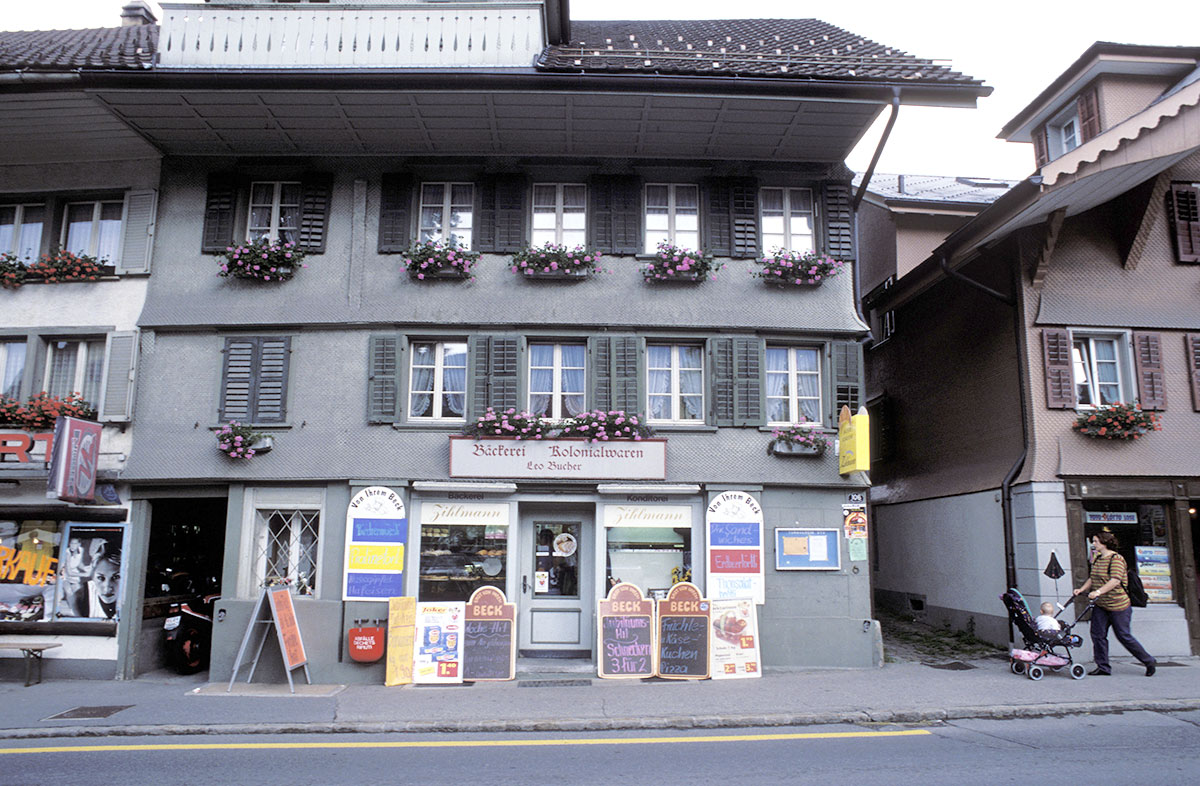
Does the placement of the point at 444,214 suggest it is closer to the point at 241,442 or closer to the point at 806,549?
the point at 241,442

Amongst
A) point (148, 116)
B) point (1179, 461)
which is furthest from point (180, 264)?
point (1179, 461)

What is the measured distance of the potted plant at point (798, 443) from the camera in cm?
1243

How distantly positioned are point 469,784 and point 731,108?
957 cm

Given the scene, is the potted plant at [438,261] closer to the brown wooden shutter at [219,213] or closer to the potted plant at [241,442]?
the brown wooden shutter at [219,213]

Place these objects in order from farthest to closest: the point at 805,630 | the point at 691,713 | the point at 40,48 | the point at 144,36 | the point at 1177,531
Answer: the point at 144,36, the point at 40,48, the point at 1177,531, the point at 805,630, the point at 691,713

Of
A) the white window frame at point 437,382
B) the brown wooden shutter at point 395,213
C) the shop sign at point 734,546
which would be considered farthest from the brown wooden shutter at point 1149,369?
the brown wooden shutter at point 395,213

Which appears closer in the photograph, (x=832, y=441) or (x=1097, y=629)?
(x=1097, y=629)

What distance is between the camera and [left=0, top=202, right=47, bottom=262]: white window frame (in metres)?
13.6

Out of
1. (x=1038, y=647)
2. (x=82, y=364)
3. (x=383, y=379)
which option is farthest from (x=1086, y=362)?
(x=82, y=364)

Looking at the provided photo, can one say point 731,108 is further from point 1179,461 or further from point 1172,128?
point 1179,461

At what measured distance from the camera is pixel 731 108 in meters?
12.3

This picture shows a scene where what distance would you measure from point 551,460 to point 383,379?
2760mm

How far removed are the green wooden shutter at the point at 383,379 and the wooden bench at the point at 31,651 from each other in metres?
5.31

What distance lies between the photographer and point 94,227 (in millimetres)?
13547
